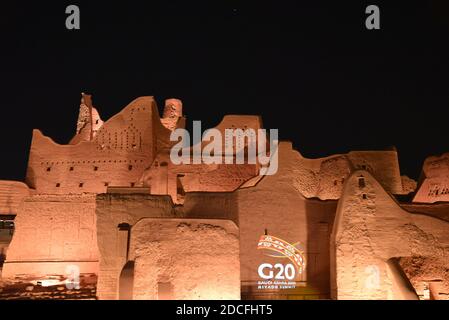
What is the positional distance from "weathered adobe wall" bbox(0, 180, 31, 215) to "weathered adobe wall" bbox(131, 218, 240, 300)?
16.1 m

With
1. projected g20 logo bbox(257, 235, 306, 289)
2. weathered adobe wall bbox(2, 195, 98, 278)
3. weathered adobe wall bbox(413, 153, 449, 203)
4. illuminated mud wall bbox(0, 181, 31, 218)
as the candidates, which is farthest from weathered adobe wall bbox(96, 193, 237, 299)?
illuminated mud wall bbox(0, 181, 31, 218)

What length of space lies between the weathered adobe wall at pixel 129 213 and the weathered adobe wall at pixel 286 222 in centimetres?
72

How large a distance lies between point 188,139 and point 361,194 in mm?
15480

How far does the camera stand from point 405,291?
18203mm

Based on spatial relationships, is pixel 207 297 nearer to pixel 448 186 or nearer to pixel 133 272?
pixel 133 272

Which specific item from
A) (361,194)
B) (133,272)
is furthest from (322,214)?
A: (133,272)

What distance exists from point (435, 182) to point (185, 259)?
1315 centimetres

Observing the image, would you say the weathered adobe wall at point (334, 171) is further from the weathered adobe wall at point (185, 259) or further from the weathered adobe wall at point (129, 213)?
the weathered adobe wall at point (185, 259)

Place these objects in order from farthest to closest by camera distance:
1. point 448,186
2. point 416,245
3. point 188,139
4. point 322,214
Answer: point 188,139 → point 448,186 → point 322,214 → point 416,245

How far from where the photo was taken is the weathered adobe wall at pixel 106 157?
32469 millimetres

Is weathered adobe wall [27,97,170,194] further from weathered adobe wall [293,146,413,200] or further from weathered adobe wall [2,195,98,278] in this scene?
weathered adobe wall [293,146,413,200]

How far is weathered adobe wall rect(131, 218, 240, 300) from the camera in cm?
1839
